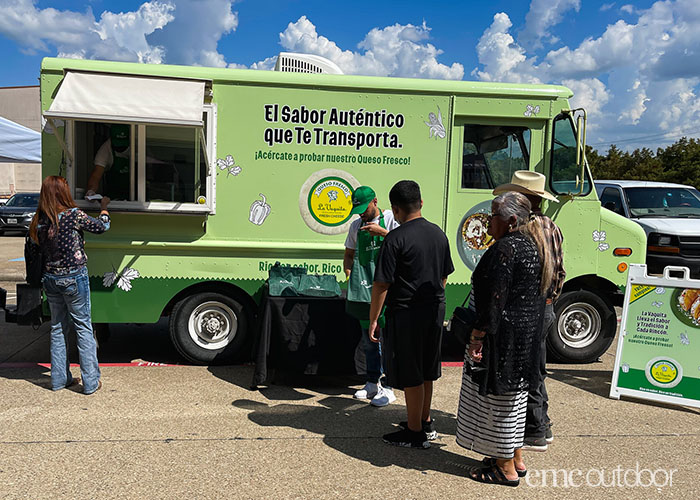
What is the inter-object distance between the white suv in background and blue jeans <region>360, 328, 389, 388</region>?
721 cm

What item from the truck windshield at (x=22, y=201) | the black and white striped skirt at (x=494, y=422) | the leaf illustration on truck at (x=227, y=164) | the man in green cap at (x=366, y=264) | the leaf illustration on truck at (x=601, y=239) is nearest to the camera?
the black and white striped skirt at (x=494, y=422)

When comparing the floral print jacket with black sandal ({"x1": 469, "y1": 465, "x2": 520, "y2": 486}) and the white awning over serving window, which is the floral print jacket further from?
black sandal ({"x1": 469, "y1": 465, "x2": 520, "y2": 486})

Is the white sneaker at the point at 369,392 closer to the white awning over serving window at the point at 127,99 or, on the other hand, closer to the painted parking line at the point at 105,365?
the painted parking line at the point at 105,365

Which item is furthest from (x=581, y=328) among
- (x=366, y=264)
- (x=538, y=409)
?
(x=366, y=264)

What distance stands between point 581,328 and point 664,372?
48.7 inches

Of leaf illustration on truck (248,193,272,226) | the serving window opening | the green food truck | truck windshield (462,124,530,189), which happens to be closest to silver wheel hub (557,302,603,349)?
the green food truck

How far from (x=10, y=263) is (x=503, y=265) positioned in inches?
482

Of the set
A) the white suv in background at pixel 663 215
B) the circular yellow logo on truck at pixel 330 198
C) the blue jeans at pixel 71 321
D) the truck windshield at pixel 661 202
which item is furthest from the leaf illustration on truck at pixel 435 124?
the truck windshield at pixel 661 202

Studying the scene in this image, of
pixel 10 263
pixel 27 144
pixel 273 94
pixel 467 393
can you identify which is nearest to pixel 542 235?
pixel 467 393

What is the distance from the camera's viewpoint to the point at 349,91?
566cm

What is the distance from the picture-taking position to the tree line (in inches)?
1182

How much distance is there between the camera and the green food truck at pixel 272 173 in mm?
5488

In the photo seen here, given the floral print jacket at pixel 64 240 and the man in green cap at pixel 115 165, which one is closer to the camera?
the floral print jacket at pixel 64 240

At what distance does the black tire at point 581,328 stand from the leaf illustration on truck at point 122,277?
433cm
